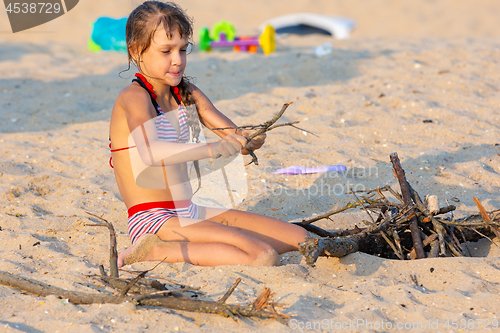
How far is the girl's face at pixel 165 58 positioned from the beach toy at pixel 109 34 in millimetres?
5242

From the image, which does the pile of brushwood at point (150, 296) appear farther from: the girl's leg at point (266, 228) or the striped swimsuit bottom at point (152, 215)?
the girl's leg at point (266, 228)

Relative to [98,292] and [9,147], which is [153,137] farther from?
[9,147]

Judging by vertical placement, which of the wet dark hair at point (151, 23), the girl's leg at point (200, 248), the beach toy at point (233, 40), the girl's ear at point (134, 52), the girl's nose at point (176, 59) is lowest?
the girl's leg at point (200, 248)

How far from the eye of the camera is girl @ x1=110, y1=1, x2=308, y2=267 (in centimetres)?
230

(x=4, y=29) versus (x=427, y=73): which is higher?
(x=4, y=29)

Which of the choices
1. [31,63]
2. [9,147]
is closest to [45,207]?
[9,147]

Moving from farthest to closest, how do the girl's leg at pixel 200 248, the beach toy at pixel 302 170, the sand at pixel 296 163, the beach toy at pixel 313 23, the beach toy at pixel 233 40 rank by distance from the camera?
the beach toy at pixel 313 23 → the beach toy at pixel 233 40 → the beach toy at pixel 302 170 → the girl's leg at pixel 200 248 → the sand at pixel 296 163

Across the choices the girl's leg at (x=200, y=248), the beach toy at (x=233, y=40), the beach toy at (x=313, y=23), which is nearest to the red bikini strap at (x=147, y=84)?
the girl's leg at (x=200, y=248)

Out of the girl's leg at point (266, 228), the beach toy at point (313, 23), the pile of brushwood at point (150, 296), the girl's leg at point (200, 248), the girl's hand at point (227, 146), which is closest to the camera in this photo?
the pile of brushwood at point (150, 296)

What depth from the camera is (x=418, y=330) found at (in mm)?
1835

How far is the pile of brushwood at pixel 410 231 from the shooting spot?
247cm

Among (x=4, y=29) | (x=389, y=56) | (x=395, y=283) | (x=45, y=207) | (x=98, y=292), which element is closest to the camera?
(x=98, y=292)

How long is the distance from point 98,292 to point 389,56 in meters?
5.71

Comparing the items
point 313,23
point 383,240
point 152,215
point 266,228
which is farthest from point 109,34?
point 383,240
